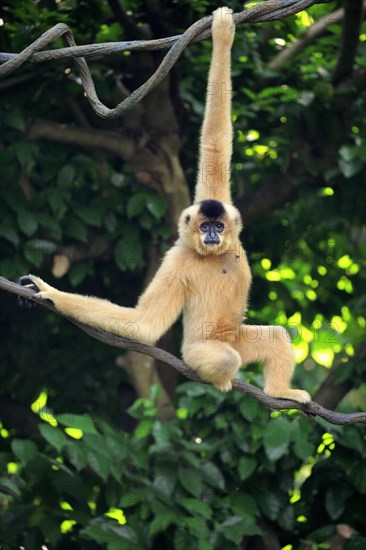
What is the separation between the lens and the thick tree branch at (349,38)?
6.20 metres

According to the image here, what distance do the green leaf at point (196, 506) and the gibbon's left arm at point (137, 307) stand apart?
5.07ft

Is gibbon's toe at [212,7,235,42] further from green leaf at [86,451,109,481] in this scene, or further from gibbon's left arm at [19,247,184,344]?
green leaf at [86,451,109,481]

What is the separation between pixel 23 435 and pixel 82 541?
99cm

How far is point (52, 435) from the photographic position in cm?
546

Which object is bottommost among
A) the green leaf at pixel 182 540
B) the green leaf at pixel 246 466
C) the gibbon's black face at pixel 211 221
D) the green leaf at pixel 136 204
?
the green leaf at pixel 182 540

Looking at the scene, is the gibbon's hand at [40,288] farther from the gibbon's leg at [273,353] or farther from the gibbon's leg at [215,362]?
the gibbon's leg at [273,353]

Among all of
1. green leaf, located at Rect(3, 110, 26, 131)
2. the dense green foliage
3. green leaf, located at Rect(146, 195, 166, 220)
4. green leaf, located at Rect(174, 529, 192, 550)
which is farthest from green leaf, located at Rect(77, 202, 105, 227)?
green leaf, located at Rect(174, 529, 192, 550)

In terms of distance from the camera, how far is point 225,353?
4855 mm

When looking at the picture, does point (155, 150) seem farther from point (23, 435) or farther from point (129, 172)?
point (23, 435)

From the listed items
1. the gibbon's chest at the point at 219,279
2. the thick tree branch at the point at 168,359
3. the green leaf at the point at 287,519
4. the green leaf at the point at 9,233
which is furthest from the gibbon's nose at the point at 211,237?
the green leaf at the point at 287,519

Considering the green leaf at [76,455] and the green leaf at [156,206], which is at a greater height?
the green leaf at [156,206]

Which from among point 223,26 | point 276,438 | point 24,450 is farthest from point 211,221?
point 24,450

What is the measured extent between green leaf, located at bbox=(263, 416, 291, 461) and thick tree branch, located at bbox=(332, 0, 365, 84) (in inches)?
103

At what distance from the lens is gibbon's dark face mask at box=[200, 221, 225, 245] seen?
4945 mm
